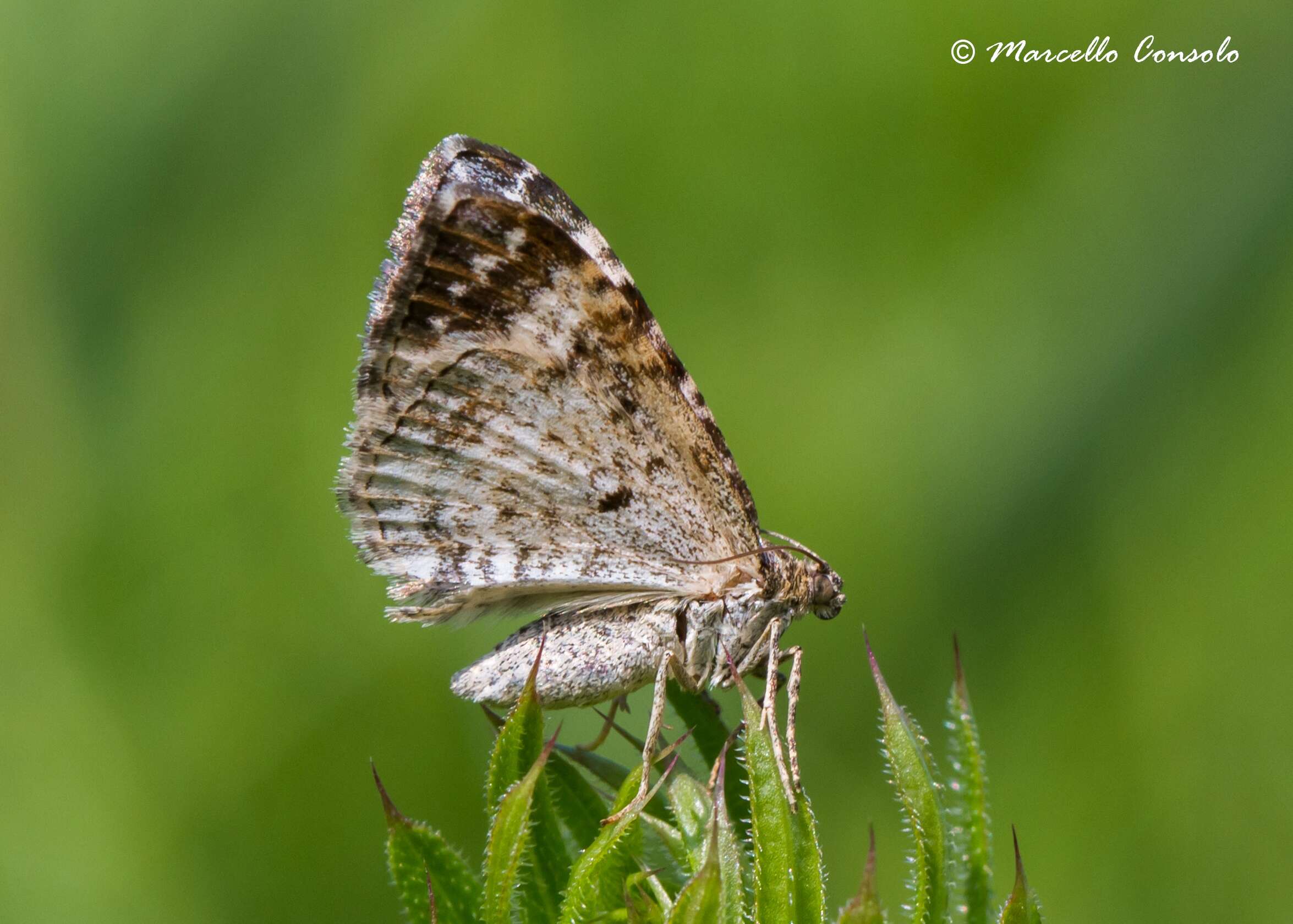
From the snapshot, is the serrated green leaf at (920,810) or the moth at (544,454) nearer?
the serrated green leaf at (920,810)

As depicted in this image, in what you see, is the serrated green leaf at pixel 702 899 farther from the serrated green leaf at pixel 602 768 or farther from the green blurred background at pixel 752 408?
the green blurred background at pixel 752 408

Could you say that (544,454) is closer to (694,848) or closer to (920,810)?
(694,848)

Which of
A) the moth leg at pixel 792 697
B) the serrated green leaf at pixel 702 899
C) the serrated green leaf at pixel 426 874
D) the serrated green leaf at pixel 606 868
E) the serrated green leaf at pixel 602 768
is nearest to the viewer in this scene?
the serrated green leaf at pixel 702 899

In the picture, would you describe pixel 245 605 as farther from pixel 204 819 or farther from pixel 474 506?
pixel 474 506

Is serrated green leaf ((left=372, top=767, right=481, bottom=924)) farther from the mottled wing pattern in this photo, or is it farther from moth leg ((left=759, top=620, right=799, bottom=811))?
the mottled wing pattern

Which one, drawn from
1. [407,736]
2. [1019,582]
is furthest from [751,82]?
[407,736]

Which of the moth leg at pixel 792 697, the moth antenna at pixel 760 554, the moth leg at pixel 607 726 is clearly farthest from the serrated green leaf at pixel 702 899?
the moth antenna at pixel 760 554

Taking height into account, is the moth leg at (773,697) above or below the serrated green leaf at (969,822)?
above
